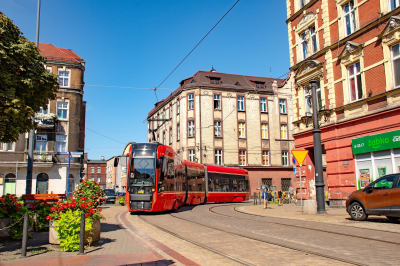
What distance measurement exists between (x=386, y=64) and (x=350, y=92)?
2.62 m

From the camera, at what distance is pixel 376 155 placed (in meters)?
16.8

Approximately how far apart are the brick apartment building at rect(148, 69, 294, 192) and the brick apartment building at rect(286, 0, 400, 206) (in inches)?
820

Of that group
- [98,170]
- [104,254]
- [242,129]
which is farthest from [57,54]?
[98,170]

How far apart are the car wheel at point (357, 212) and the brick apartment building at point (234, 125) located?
2938cm

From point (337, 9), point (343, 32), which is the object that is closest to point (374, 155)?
point (343, 32)

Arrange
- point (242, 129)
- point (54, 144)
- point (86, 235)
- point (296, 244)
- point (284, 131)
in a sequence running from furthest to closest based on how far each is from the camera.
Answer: point (284, 131), point (242, 129), point (54, 144), point (296, 244), point (86, 235)

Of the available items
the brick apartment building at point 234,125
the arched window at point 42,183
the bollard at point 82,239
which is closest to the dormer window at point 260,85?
the brick apartment building at point 234,125

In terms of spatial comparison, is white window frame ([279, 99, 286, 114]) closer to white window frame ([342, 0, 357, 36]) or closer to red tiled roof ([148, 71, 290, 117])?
red tiled roof ([148, 71, 290, 117])

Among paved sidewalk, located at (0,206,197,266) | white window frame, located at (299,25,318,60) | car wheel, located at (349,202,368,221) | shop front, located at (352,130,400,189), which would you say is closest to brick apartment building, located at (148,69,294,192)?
→ white window frame, located at (299,25,318,60)

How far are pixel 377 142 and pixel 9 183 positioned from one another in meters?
33.2

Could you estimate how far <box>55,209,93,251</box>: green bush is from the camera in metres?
7.89

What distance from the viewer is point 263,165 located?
147 feet

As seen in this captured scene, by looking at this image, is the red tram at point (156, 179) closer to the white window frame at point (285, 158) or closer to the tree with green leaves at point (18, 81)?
the tree with green leaves at point (18, 81)

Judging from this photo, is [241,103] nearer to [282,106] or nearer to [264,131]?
[264,131]
